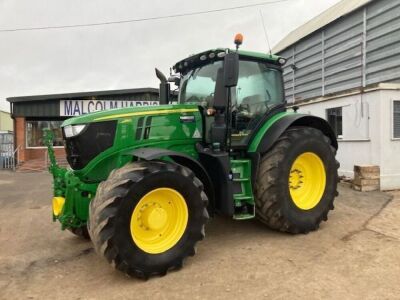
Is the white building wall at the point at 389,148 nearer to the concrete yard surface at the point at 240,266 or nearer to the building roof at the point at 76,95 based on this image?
the concrete yard surface at the point at 240,266

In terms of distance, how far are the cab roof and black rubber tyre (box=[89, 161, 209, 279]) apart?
1.69 m

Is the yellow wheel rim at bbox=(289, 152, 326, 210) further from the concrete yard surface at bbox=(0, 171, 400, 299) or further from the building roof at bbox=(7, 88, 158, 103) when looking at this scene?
→ the building roof at bbox=(7, 88, 158, 103)

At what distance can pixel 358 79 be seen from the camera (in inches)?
437

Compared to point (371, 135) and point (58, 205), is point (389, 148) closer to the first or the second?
point (371, 135)

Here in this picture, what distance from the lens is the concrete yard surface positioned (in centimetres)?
374

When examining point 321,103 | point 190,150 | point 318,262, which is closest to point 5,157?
point 321,103

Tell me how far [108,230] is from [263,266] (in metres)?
1.67

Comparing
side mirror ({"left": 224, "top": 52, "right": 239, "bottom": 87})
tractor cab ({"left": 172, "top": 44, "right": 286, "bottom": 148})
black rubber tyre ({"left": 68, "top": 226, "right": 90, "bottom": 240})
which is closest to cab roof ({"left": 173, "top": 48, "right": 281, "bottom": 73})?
tractor cab ({"left": 172, "top": 44, "right": 286, "bottom": 148})

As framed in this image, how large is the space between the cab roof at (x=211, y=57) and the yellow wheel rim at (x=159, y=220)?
1945 millimetres

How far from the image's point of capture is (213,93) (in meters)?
5.20

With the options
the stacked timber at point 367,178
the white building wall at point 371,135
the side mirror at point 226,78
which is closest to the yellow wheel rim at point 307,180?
the side mirror at point 226,78

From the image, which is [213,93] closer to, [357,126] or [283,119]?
[283,119]

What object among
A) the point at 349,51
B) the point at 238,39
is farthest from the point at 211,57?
the point at 349,51

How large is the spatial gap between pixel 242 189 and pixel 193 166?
2.35 ft
